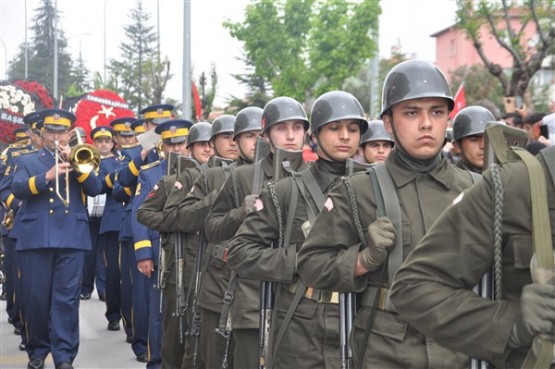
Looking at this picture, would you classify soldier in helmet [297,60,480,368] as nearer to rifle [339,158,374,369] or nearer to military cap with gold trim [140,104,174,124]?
rifle [339,158,374,369]

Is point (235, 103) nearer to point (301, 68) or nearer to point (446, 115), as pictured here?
point (301, 68)

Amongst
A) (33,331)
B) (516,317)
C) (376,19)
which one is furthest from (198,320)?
(376,19)

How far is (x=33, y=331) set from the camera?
9.65 metres

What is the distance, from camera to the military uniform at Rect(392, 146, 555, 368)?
2814mm

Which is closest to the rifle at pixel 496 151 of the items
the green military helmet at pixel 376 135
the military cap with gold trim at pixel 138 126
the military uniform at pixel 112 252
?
the green military helmet at pixel 376 135

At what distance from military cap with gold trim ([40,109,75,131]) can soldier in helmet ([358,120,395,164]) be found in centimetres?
373

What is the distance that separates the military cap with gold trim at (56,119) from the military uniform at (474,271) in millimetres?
7360

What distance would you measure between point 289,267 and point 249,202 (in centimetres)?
101

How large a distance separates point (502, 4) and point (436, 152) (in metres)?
16.5

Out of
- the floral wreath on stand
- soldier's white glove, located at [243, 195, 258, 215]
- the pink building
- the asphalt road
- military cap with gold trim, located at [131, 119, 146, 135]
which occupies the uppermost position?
the pink building

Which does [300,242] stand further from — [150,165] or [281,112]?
[150,165]

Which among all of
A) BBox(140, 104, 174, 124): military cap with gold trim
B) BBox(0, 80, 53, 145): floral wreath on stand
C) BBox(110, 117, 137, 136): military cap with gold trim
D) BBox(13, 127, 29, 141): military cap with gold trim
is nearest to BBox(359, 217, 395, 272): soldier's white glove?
BBox(140, 104, 174, 124): military cap with gold trim

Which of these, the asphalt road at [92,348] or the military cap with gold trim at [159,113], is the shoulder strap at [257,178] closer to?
the asphalt road at [92,348]

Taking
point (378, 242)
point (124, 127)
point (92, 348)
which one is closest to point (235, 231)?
point (378, 242)
